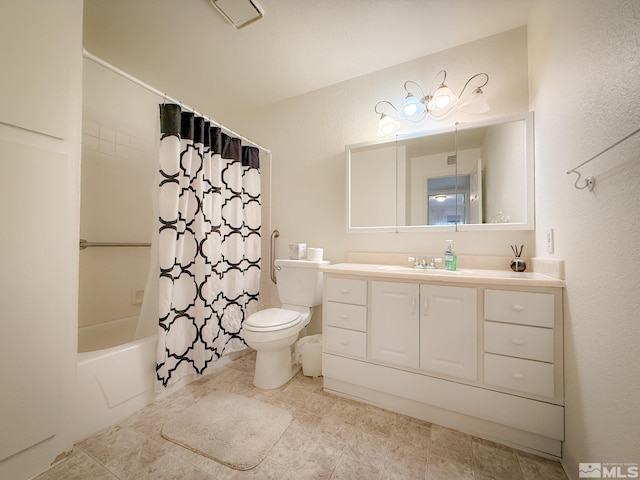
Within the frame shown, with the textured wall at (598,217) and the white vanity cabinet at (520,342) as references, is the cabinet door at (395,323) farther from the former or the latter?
the textured wall at (598,217)

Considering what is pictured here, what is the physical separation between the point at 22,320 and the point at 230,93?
2.25 metres

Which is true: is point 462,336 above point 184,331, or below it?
above

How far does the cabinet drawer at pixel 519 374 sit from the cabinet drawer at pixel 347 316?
0.66 meters

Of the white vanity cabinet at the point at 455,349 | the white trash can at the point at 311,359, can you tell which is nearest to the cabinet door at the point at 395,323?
the white vanity cabinet at the point at 455,349

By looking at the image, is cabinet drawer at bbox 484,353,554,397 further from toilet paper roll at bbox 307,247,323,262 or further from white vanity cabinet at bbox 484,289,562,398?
toilet paper roll at bbox 307,247,323,262

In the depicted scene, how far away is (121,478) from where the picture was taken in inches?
40.4

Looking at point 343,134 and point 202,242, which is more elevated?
point 343,134

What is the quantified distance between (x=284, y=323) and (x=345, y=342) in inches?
16.8

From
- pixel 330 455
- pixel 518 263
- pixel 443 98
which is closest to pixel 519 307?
pixel 518 263

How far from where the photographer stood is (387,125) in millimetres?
1918

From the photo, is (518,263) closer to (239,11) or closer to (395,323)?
(395,323)

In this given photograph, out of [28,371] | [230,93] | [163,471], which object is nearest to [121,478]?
[163,471]

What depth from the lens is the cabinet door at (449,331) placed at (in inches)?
49.6

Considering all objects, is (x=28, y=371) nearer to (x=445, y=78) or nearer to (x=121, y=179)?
(x=121, y=179)
